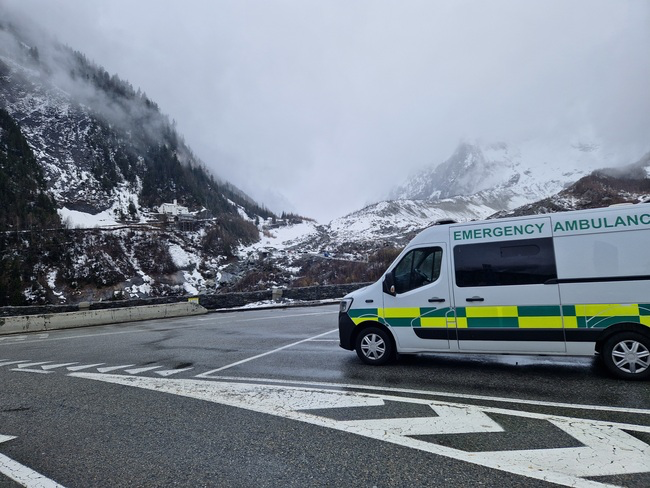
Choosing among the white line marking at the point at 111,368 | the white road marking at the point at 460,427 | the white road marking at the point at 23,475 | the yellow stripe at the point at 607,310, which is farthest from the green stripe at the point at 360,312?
the white line marking at the point at 111,368

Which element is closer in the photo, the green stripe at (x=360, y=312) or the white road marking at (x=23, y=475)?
the white road marking at (x=23, y=475)

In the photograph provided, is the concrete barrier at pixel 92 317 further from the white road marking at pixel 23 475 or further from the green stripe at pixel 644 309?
the green stripe at pixel 644 309

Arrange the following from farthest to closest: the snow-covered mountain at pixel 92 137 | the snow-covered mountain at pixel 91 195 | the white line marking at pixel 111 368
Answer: the snow-covered mountain at pixel 92 137, the snow-covered mountain at pixel 91 195, the white line marking at pixel 111 368

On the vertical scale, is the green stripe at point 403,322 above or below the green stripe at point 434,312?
below

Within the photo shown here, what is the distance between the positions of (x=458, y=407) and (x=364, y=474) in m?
1.84

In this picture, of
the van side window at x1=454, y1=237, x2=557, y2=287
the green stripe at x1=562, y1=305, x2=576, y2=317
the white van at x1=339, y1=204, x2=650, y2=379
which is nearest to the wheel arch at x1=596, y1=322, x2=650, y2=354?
the white van at x1=339, y1=204, x2=650, y2=379

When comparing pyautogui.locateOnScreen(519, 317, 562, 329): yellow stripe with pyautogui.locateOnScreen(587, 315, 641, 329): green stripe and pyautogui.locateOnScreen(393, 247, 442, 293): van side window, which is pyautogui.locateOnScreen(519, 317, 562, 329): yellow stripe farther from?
pyautogui.locateOnScreen(393, 247, 442, 293): van side window

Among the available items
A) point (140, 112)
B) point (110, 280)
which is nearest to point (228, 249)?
point (110, 280)

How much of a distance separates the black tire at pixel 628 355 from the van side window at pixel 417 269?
2.48 m

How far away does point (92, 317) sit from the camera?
17828mm

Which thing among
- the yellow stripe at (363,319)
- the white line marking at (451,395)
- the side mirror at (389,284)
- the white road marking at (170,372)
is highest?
the side mirror at (389,284)

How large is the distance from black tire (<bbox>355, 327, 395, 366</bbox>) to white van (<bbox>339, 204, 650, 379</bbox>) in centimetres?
2

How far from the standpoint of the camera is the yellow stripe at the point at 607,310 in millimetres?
4945

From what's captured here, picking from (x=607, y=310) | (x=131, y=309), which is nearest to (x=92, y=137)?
(x=131, y=309)
